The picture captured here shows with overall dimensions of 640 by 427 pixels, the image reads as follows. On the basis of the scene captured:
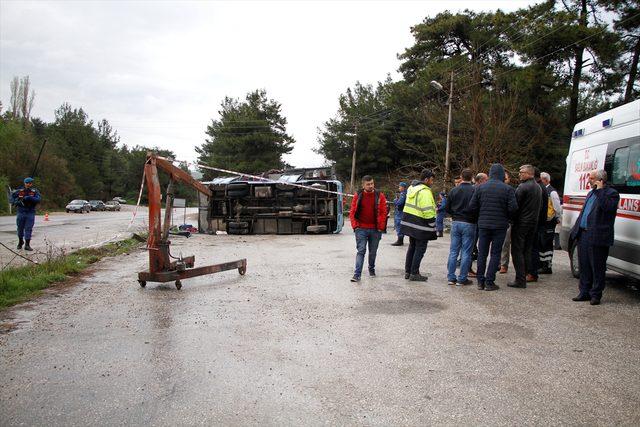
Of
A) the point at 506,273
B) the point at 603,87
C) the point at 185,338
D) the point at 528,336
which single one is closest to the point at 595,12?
the point at 603,87

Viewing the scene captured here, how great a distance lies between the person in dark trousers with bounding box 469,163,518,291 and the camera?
7.27 metres

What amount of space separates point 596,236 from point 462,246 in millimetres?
2056

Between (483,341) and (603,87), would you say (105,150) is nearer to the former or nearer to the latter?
(603,87)

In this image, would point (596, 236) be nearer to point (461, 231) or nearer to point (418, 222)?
point (461, 231)

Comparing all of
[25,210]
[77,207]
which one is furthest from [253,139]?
[25,210]

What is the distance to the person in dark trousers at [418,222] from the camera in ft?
25.8

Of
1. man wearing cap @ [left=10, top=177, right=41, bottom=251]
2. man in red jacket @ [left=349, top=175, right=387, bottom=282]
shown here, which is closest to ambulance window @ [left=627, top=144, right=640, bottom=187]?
man in red jacket @ [left=349, top=175, right=387, bottom=282]

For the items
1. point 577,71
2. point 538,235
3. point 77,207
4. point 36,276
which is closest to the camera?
point 36,276

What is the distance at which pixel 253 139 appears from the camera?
49469 mm

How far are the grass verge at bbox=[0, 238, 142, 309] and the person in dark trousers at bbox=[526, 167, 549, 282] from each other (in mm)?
7615

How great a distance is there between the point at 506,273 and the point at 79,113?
297ft

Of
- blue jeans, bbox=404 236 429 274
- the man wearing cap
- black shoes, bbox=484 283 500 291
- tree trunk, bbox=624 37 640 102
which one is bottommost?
black shoes, bbox=484 283 500 291

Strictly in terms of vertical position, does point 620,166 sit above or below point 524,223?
above

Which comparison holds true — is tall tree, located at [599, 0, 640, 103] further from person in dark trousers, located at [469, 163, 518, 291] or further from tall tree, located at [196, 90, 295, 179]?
tall tree, located at [196, 90, 295, 179]
